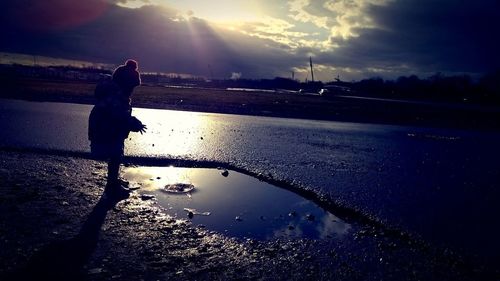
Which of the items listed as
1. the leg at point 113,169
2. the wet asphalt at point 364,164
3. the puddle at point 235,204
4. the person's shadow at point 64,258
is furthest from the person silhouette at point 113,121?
the wet asphalt at point 364,164

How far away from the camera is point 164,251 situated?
12.3 ft

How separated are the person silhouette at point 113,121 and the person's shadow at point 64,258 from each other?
1.54 m

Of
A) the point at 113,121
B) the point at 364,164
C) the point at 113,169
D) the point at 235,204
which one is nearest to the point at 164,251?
the point at 235,204

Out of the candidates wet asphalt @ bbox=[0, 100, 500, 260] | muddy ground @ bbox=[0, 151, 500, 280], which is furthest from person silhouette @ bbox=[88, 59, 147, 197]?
wet asphalt @ bbox=[0, 100, 500, 260]

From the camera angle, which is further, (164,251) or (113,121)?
(113,121)


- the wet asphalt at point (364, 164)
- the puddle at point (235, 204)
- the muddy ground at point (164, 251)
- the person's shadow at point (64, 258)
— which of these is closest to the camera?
the person's shadow at point (64, 258)

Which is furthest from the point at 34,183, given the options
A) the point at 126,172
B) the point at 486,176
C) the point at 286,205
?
the point at 486,176

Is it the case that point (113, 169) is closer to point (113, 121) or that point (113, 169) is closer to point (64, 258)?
point (113, 121)

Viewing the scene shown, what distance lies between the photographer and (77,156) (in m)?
8.14

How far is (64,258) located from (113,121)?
2.74m

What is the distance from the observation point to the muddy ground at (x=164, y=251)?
131 inches

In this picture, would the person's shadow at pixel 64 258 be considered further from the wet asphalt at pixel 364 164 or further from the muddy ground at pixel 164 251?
the wet asphalt at pixel 364 164

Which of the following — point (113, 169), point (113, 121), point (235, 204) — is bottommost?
point (235, 204)

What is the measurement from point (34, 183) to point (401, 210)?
219 inches
